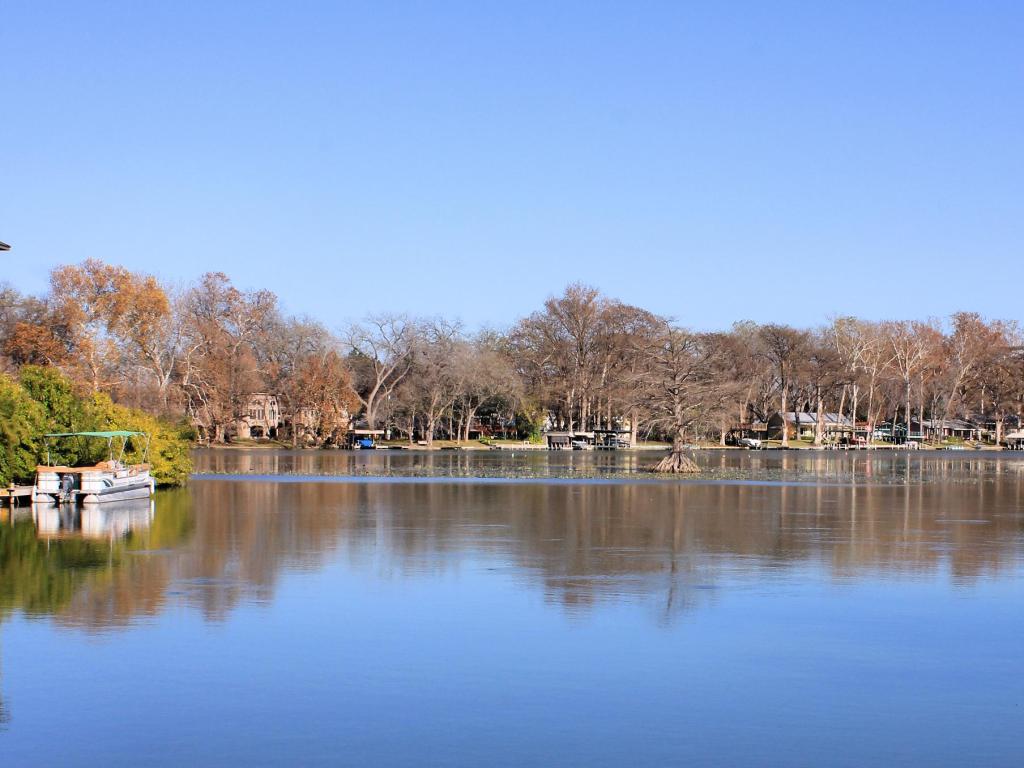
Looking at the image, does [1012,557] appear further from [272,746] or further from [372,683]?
[272,746]

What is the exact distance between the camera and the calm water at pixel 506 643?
36.7 ft

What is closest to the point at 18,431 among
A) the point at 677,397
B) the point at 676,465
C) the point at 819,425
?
the point at 676,465

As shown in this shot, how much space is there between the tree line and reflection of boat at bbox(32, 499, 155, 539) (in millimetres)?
33587

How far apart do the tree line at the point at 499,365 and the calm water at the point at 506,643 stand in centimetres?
3828

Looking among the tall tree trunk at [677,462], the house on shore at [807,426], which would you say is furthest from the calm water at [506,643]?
the house on shore at [807,426]

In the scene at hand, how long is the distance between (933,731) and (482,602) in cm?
815

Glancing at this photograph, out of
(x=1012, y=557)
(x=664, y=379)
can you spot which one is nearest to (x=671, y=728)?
(x=1012, y=557)

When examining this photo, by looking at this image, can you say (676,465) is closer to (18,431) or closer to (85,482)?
(85,482)

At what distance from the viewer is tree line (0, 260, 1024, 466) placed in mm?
80938

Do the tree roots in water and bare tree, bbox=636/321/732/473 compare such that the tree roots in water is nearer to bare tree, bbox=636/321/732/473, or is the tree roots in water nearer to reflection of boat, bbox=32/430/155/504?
bare tree, bbox=636/321/732/473

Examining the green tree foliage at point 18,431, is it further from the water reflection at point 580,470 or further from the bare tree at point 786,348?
the bare tree at point 786,348

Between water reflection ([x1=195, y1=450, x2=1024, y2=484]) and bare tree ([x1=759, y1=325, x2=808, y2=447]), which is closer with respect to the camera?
water reflection ([x1=195, y1=450, x2=1024, y2=484])

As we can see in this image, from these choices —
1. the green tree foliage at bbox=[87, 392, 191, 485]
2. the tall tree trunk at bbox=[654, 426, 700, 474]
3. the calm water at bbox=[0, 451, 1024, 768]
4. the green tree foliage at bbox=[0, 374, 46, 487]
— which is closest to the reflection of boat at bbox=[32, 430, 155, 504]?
the green tree foliage at bbox=[0, 374, 46, 487]

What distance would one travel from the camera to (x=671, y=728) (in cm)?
1164
